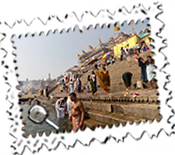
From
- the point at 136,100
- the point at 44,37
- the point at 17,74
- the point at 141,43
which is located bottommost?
the point at 136,100

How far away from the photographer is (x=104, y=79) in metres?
4.11

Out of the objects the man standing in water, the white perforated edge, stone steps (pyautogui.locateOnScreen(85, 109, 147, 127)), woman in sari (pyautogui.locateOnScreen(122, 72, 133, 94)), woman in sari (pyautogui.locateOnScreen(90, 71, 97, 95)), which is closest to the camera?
the white perforated edge

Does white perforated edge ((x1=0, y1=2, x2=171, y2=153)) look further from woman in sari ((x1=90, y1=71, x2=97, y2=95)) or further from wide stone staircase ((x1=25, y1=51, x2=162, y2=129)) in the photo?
woman in sari ((x1=90, y1=71, x2=97, y2=95))

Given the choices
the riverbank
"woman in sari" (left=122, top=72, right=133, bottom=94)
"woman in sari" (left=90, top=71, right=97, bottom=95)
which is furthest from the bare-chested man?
"woman in sari" (left=122, top=72, right=133, bottom=94)

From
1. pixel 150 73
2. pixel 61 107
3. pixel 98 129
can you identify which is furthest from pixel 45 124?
pixel 150 73

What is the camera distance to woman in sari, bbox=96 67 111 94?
4.09m

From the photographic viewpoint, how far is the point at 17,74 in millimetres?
3707

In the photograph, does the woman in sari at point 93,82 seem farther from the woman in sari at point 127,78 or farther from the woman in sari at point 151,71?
the woman in sari at point 151,71

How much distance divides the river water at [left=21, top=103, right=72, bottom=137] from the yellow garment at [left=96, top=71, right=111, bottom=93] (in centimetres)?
137

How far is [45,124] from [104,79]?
2013 millimetres

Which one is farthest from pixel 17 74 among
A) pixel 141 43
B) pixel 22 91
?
pixel 141 43

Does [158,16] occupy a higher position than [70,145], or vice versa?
[158,16]

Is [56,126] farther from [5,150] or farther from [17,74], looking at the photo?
[17,74]

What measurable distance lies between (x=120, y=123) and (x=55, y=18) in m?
3.23
